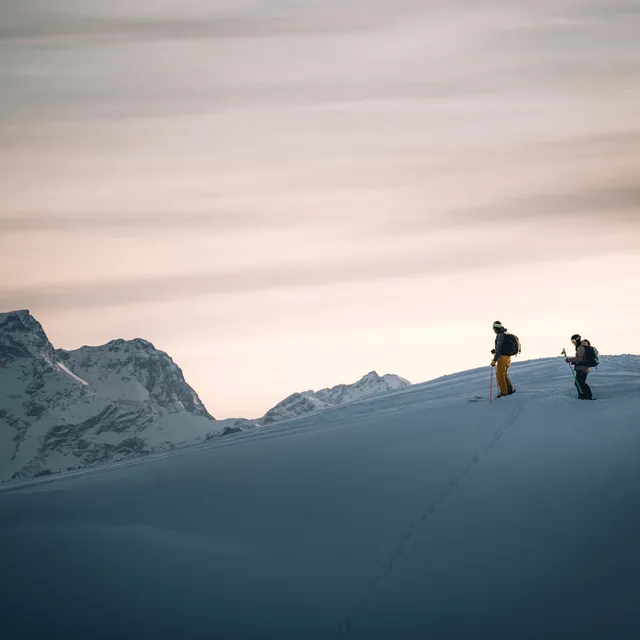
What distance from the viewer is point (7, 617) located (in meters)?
13.8

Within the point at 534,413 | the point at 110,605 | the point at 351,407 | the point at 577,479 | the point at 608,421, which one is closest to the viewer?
the point at 110,605

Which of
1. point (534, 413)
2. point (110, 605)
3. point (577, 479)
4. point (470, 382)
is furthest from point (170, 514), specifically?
point (470, 382)

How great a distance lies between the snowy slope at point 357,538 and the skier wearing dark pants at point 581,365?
2.64 ft

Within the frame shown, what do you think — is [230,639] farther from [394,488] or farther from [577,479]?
[577,479]

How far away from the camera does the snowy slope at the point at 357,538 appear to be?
13.3m

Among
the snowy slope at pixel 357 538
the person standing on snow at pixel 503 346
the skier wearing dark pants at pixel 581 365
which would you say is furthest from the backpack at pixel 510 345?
the snowy slope at pixel 357 538

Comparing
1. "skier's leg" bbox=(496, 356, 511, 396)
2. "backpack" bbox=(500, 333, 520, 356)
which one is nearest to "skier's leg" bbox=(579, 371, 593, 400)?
"backpack" bbox=(500, 333, 520, 356)

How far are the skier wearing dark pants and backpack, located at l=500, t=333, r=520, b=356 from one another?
4.41 ft

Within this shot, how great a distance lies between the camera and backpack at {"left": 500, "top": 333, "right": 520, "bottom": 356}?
23453 millimetres

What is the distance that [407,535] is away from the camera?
51.1ft

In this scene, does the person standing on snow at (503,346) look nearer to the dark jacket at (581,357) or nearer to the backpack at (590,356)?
the dark jacket at (581,357)

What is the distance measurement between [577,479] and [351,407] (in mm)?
12303

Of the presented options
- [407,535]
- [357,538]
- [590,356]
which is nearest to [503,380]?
[590,356]

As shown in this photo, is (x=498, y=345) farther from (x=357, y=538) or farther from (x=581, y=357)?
(x=357, y=538)
